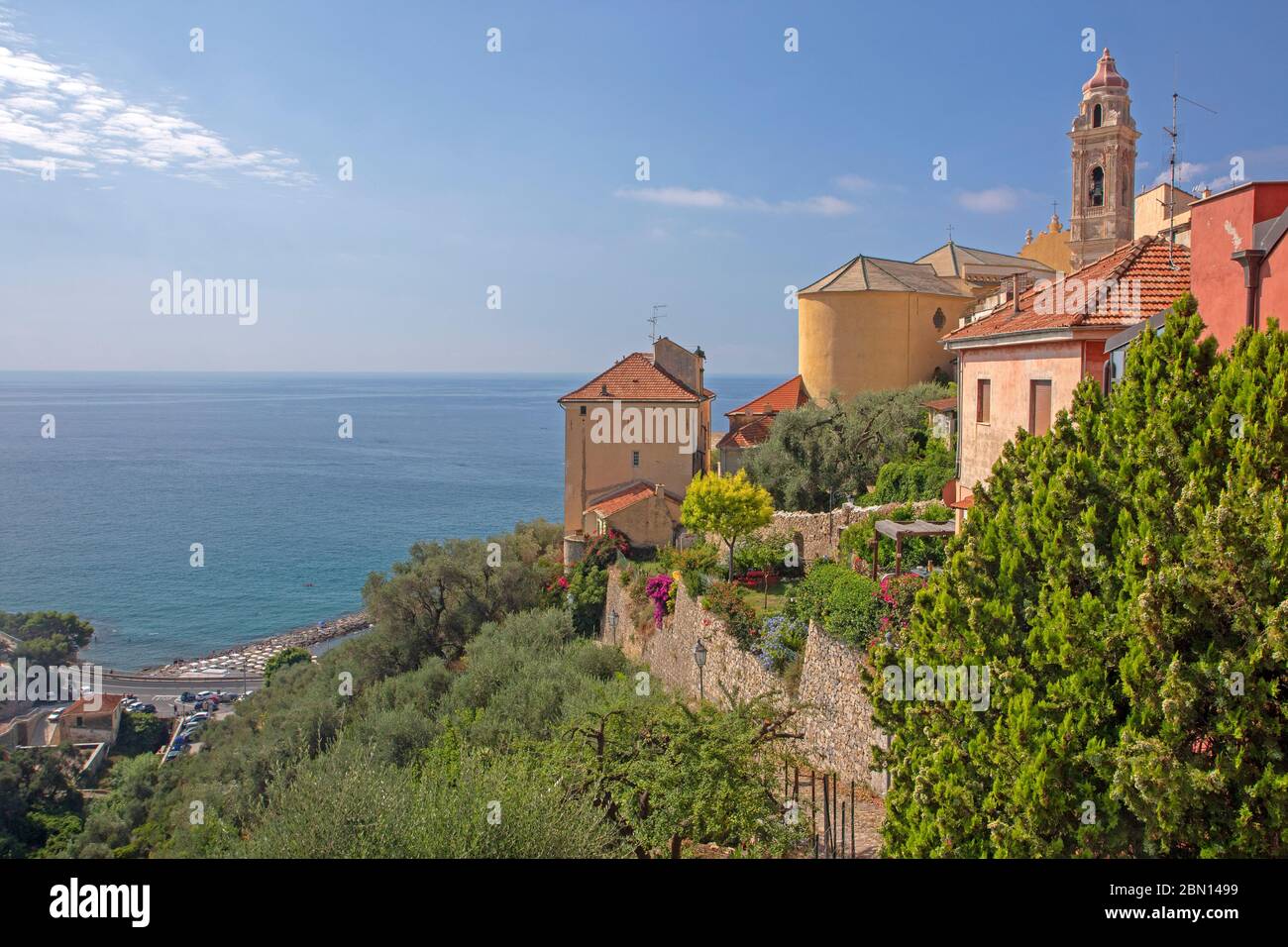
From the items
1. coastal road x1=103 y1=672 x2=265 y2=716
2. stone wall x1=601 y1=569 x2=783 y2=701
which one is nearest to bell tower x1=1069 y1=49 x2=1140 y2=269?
stone wall x1=601 y1=569 x2=783 y2=701

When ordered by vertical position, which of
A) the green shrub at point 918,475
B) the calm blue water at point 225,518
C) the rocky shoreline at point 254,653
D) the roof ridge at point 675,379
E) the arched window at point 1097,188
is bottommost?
the rocky shoreline at point 254,653

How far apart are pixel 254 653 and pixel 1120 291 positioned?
53.7 m

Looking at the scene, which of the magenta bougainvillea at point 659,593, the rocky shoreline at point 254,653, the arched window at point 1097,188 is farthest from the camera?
the rocky shoreline at point 254,653

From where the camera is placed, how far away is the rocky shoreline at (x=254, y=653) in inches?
2064

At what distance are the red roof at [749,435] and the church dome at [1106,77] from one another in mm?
17935

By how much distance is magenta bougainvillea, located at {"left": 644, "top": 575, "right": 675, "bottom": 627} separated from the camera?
78.3ft

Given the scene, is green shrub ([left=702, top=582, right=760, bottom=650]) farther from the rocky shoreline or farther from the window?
the rocky shoreline

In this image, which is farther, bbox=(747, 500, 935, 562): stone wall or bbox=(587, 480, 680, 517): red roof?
bbox=(587, 480, 680, 517): red roof

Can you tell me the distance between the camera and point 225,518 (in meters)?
90.6

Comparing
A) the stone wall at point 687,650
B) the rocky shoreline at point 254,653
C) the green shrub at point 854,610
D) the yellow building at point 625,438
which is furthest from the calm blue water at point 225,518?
the green shrub at point 854,610

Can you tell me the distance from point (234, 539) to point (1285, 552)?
8671 centimetres

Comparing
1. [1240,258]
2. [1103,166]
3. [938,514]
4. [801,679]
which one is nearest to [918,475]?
[938,514]

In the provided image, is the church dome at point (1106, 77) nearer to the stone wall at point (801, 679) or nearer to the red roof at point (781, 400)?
the red roof at point (781, 400)

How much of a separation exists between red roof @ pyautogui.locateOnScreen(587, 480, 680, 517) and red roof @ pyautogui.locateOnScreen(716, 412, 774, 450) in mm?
4581
